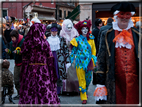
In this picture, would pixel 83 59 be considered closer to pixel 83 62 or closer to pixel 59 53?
pixel 83 62

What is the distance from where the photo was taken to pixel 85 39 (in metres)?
5.53

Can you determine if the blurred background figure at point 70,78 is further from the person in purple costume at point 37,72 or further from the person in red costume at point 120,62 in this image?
the person in red costume at point 120,62

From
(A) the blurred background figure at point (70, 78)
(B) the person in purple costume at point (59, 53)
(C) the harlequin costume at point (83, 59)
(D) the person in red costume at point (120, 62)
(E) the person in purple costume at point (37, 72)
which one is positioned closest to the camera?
(D) the person in red costume at point (120, 62)

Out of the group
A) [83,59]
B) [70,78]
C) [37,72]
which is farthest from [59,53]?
[37,72]

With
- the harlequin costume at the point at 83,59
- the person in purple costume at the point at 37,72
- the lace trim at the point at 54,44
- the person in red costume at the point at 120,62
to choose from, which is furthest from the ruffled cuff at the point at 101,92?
the lace trim at the point at 54,44

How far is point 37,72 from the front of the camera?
4238 millimetres

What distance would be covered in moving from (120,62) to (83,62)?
2.30 m

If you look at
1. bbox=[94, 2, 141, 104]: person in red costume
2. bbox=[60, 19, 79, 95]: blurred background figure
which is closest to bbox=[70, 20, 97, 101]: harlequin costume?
bbox=[60, 19, 79, 95]: blurred background figure

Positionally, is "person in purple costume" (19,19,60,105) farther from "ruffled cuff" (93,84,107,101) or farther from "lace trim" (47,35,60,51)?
"ruffled cuff" (93,84,107,101)

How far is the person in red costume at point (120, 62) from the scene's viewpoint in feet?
10.0

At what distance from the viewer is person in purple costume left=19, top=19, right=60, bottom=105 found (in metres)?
4.19

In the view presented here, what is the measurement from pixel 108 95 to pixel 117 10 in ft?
4.23

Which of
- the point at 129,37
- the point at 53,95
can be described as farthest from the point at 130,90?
the point at 53,95

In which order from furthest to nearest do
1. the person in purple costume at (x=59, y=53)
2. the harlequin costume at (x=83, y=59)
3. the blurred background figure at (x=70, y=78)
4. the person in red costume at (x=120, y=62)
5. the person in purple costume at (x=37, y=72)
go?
the blurred background figure at (x=70, y=78) < the person in purple costume at (x=59, y=53) < the harlequin costume at (x=83, y=59) < the person in purple costume at (x=37, y=72) < the person in red costume at (x=120, y=62)
